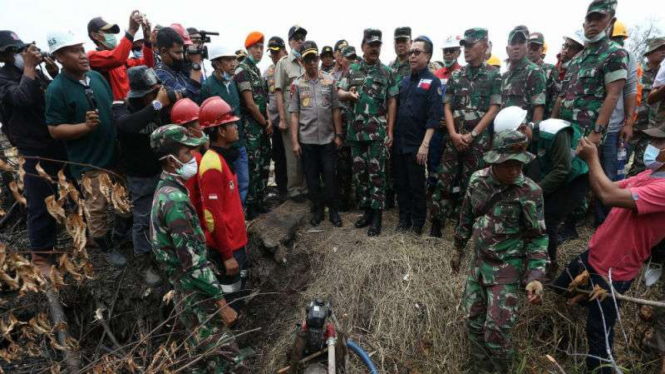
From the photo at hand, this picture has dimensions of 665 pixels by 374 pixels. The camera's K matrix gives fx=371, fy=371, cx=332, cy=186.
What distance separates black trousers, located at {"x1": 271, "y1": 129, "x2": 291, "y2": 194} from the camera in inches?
235

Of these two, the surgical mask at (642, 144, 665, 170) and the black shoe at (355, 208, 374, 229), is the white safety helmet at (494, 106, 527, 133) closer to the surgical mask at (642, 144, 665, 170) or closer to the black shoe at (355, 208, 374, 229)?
the surgical mask at (642, 144, 665, 170)

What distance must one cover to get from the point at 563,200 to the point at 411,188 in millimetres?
1658

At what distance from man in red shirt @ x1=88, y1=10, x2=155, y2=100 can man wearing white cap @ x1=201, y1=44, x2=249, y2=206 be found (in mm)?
837

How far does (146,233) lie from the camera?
12.7 feet

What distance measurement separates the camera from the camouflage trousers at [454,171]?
4.37m

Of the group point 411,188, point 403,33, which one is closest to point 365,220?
point 411,188

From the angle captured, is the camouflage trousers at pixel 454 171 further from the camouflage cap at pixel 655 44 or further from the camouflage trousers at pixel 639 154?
the camouflage cap at pixel 655 44

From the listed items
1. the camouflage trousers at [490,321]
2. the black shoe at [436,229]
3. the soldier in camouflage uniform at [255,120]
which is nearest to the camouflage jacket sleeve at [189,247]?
the camouflage trousers at [490,321]

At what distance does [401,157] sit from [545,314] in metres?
2.31

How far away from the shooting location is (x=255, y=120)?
5.18 metres

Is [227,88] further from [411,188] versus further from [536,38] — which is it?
[536,38]

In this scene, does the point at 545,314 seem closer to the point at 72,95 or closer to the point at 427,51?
the point at 427,51

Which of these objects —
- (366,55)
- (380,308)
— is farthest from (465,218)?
(366,55)

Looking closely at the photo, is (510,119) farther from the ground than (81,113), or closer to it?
closer to it
